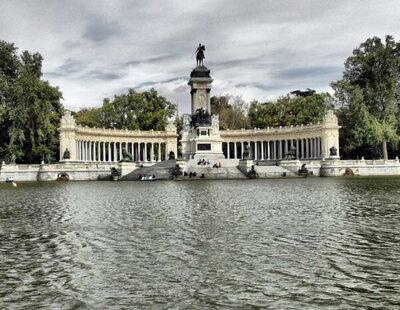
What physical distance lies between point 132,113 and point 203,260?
310 feet

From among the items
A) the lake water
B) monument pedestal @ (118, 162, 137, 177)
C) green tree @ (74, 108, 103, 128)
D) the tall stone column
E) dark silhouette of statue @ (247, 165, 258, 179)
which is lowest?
the lake water

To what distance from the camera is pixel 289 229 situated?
52.5 ft

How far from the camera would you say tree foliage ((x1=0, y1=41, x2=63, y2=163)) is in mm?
74750

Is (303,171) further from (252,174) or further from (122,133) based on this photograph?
(122,133)

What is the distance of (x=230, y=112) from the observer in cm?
11719

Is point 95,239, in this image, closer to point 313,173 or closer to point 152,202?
point 152,202

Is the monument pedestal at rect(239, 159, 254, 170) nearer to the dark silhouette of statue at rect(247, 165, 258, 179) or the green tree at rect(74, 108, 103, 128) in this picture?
the dark silhouette of statue at rect(247, 165, 258, 179)

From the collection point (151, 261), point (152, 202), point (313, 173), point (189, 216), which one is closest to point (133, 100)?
point (313, 173)

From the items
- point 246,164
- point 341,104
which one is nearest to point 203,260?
point 246,164

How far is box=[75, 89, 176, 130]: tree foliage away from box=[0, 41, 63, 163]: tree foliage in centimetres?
1948

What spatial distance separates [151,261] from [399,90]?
3168 inches

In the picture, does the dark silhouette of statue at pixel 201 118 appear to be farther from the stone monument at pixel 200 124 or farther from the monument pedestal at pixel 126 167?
the monument pedestal at pixel 126 167

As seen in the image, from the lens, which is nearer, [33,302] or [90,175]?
[33,302]

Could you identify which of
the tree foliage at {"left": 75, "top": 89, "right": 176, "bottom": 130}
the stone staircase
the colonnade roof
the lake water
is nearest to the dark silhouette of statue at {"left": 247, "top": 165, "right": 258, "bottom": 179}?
the stone staircase
